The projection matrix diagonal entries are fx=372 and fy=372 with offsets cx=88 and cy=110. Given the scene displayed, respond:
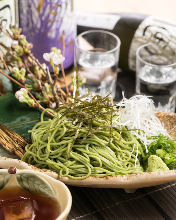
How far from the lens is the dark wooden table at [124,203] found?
1.66 m

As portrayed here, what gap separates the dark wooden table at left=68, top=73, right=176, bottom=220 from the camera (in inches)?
65.3

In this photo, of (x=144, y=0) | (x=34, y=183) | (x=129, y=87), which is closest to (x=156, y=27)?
(x=129, y=87)

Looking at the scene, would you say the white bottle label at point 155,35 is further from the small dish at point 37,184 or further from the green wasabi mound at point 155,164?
the small dish at point 37,184

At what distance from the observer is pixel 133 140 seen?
6.01 ft

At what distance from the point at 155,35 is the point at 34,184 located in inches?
61.5

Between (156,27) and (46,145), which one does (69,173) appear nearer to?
(46,145)

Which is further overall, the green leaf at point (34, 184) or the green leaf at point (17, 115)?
the green leaf at point (17, 115)

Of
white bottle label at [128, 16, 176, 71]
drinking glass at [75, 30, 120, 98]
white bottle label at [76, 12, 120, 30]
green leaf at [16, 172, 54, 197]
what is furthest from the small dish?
white bottle label at [76, 12, 120, 30]

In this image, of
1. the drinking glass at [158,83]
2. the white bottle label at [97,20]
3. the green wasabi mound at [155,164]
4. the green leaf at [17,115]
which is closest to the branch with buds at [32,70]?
the green leaf at [17,115]

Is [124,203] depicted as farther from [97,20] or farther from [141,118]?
[97,20]

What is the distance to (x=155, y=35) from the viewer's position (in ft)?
8.54

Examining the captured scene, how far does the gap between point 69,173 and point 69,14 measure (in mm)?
1319

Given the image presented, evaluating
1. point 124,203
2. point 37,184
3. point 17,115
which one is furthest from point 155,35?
point 37,184

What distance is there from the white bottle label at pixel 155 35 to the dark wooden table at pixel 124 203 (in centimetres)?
110
